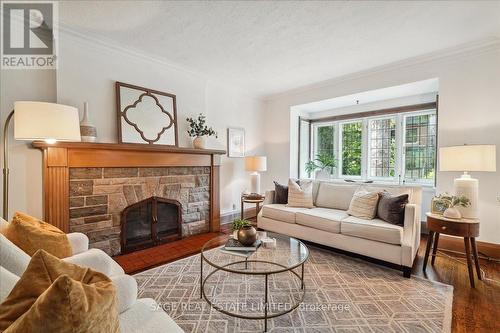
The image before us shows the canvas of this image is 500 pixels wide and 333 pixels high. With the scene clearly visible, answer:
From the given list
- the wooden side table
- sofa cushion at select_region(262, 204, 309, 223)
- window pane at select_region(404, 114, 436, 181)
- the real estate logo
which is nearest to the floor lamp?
the real estate logo

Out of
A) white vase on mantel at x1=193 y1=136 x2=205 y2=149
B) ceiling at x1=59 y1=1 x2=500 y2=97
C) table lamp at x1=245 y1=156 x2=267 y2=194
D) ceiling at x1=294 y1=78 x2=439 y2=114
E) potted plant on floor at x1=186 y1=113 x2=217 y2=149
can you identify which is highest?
ceiling at x1=59 y1=1 x2=500 y2=97

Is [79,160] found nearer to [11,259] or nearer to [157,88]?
Result: [157,88]

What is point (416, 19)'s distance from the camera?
2494mm

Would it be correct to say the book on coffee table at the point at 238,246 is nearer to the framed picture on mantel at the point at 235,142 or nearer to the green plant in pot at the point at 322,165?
the framed picture on mantel at the point at 235,142

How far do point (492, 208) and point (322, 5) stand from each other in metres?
3.09

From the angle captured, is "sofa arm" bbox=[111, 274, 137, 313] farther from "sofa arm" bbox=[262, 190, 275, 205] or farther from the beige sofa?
"sofa arm" bbox=[262, 190, 275, 205]

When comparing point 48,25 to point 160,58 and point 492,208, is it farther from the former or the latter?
point 492,208

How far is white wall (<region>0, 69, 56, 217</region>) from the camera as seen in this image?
245 cm

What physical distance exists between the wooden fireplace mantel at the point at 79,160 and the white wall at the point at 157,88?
13.0 inches

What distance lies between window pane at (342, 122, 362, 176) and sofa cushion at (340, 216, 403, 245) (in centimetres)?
223

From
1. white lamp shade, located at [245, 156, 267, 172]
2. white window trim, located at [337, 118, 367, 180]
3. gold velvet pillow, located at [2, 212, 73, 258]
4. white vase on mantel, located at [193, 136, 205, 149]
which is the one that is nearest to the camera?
gold velvet pillow, located at [2, 212, 73, 258]

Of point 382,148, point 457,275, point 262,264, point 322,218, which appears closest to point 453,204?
point 457,275

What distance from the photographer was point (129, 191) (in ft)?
10.0

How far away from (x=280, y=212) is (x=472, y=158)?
87.5 inches
